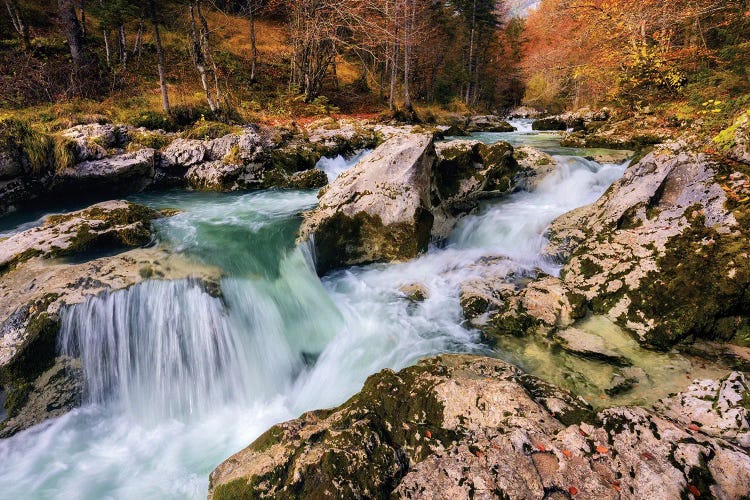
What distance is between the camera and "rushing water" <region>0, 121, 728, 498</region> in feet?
12.9

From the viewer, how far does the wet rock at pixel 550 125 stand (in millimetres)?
22750

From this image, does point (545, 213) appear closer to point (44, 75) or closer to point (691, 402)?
point (691, 402)

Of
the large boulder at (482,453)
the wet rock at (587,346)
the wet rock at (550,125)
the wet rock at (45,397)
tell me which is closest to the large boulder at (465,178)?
the wet rock at (587,346)

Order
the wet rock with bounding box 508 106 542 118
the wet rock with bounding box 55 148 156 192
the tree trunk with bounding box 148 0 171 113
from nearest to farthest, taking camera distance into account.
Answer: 1. the wet rock with bounding box 55 148 156 192
2. the tree trunk with bounding box 148 0 171 113
3. the wet rock with bounding box 508 106 542 118

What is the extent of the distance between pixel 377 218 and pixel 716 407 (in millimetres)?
5310

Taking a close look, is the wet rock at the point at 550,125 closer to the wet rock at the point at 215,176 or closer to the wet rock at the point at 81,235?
the wet rock at the point at 215,176

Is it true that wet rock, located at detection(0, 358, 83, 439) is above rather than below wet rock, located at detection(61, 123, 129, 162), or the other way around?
below

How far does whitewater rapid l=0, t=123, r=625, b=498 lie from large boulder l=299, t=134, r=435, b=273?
31 cm

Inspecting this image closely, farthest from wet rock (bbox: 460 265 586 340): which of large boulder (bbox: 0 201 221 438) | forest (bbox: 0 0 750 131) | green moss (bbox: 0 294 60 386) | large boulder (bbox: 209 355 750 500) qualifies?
green moss (bbox: 0 294 60 386)

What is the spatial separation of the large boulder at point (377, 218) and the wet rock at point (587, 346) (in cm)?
325

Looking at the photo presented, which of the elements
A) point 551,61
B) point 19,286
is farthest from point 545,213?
point 551,61

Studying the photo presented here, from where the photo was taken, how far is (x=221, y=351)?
5.00 m

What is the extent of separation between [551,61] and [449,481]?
101ft

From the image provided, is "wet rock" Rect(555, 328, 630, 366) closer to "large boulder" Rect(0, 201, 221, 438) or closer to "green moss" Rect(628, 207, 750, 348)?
"green moss" Rect(628, 207, 750, 348)
